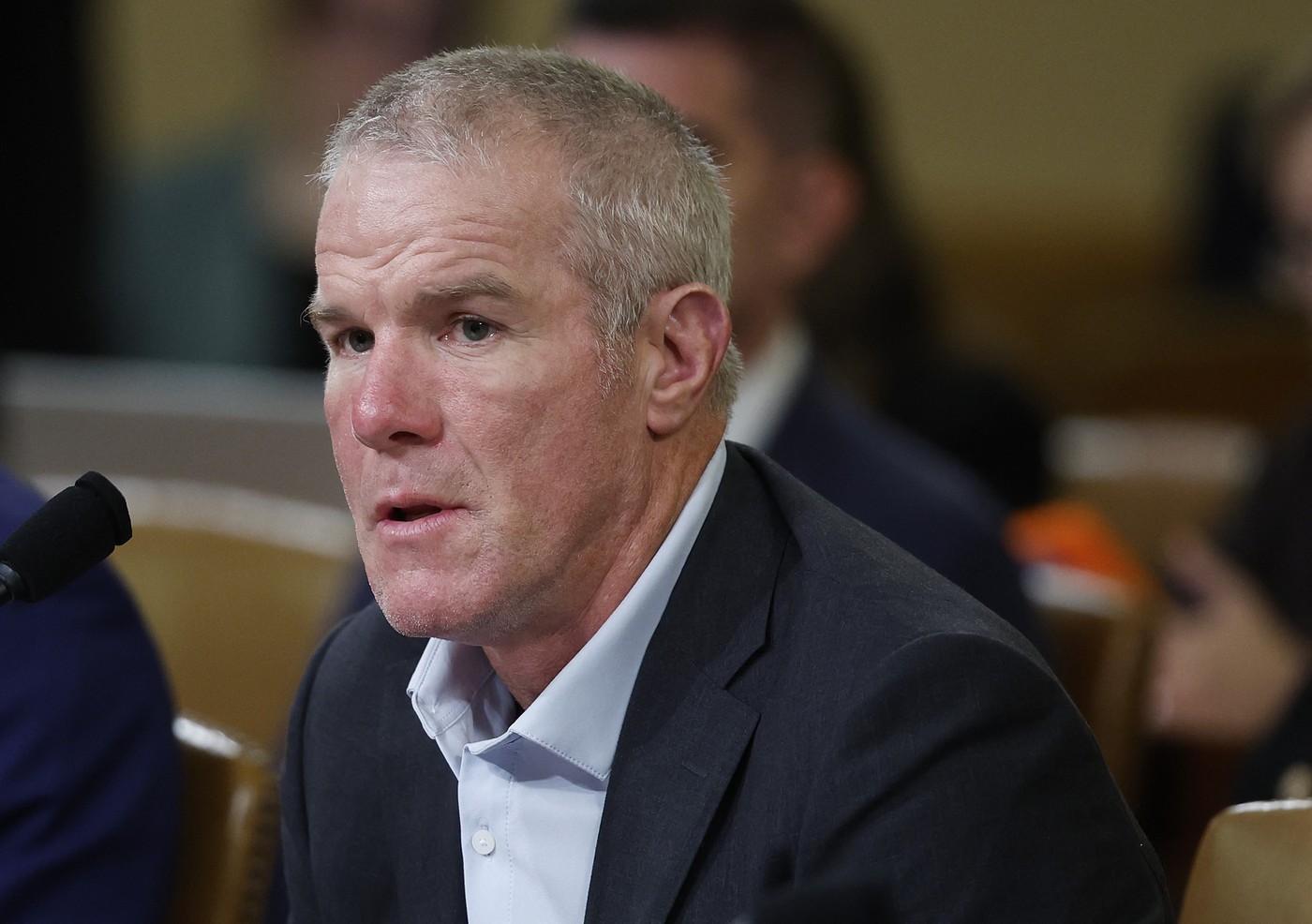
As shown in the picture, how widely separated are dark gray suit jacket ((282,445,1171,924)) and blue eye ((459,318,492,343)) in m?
0.21

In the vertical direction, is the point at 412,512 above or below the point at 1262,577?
above

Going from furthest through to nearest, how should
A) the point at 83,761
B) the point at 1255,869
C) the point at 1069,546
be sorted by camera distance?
1. the point at 1069,546
2. the point at 83,761
3. the point at 1255,869

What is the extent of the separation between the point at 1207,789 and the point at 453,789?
5.16 ft

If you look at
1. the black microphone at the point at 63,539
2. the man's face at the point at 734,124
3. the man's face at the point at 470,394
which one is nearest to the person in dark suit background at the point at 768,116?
the man's face at the point at 734,124

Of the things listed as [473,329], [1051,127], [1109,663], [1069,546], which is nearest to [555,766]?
[473,329]

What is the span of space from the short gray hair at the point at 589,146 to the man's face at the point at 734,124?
3.36ft

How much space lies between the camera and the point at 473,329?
115 cm

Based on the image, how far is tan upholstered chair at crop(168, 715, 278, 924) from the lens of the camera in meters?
1.51

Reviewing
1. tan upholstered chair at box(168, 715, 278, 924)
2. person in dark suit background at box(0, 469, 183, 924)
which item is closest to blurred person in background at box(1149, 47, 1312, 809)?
tan upholstered chair at box(168, 715, 278, 924)

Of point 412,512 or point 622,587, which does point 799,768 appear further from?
point 412,512

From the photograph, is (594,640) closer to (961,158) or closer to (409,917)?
(409,917)

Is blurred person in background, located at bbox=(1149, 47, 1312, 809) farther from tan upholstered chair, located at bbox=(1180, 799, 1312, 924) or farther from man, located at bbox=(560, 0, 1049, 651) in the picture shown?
tan upholstered chair, located at bbox=(1180, 799, 1312, 924)

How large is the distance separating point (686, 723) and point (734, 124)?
1.30m

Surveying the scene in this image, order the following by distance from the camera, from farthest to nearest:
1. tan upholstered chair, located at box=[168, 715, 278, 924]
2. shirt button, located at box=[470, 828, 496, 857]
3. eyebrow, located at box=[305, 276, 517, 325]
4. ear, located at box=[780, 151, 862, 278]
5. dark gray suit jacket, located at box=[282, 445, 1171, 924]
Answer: ear, located at box=[780, 151, 862, 278] → tan upholstered chair, located at box=[168, 715, 278, 924] → shirt button, located at box=[470, 828, 496, 857] → eyebrow, located at box=[305, 276, 517, 325] → dark gray suit jacket, located at box=[282, 445, 1171, 924]
